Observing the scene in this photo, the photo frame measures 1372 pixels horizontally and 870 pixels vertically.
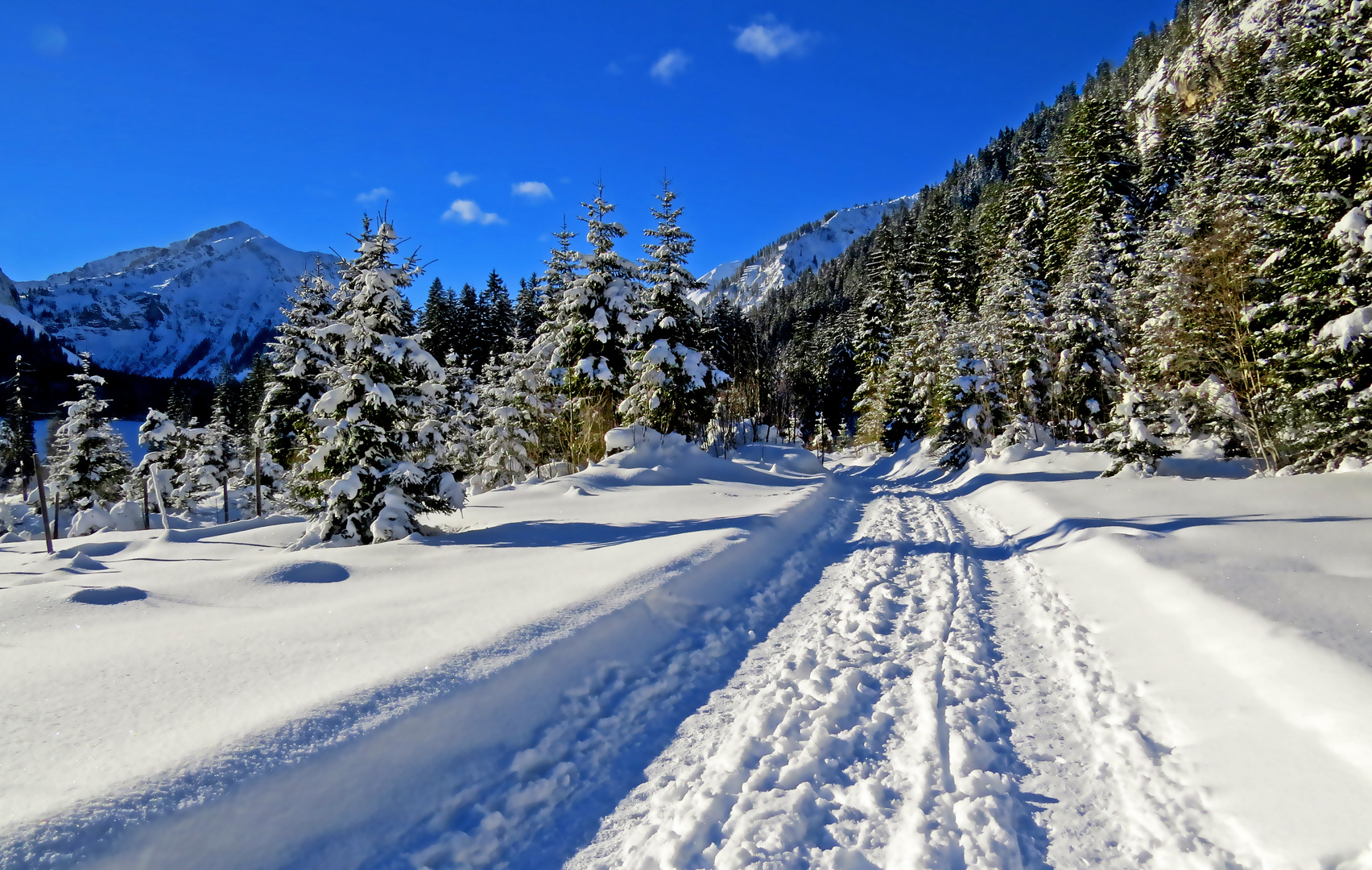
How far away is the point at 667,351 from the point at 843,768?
765 inches

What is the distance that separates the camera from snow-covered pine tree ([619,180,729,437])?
2283cm

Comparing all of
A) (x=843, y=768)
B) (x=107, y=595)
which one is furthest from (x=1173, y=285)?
(x=107, y=595)

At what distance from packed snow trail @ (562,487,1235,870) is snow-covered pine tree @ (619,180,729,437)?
56.0 ft

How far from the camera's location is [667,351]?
2239 cm

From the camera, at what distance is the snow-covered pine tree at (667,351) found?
74.9ft

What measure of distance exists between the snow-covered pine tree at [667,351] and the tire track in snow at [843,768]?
17.0 metres

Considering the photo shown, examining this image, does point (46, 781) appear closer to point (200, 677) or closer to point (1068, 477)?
point (200, 677)

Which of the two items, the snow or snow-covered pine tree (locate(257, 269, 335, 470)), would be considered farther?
snow-covered pine tree (locate(257, 269, 335, 470))

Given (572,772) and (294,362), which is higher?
(294,362)

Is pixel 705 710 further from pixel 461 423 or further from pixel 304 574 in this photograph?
pixel 461 423

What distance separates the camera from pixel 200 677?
14.6 ft

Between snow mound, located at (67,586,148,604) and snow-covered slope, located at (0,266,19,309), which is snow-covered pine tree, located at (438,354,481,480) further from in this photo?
snow-covered slope, located at (0,266,19,309)

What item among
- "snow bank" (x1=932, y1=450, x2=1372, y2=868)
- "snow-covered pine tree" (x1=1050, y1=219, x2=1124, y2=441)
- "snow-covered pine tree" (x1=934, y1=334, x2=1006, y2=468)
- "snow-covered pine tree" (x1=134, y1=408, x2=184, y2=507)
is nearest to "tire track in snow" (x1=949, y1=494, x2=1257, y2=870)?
"snow bank" (x1=932, y1=450, x2=1372, y2=868)

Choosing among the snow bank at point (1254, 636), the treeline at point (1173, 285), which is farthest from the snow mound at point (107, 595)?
the treeline at point (1173, 285)
